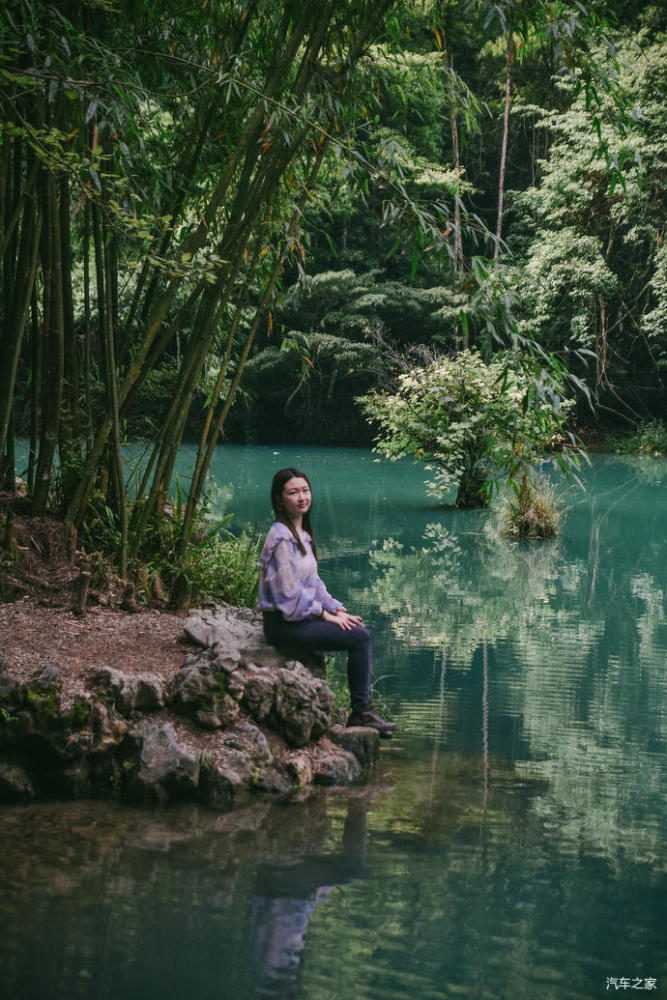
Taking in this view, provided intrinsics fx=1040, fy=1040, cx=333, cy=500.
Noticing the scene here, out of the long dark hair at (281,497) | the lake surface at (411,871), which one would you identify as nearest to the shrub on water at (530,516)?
the lake surface at (411,871)

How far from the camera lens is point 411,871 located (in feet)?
8.69

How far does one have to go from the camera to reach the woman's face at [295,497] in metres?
3.65

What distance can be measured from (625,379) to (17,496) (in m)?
20.1

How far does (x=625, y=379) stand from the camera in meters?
22.8

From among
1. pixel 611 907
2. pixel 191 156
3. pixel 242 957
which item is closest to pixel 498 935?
pixel 611 907

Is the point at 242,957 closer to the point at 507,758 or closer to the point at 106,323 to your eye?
the point at 507,758

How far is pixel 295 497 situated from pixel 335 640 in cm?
52

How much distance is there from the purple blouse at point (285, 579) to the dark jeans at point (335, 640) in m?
0.04

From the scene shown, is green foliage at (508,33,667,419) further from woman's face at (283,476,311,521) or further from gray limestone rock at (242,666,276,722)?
gray limestone rock at (242,666,276,722)

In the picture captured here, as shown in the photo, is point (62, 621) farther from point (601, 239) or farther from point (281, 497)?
point (601, 239)

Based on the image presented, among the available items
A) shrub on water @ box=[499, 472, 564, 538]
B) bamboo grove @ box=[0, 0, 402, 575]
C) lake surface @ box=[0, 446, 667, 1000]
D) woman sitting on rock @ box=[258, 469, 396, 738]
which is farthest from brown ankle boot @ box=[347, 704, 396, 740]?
shrub on water @ box=[499, 472, 564, 538]

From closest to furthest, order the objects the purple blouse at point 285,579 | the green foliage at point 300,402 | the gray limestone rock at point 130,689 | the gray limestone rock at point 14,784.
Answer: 1. the gray limestone rock at point 14,784
2. the gray limestone rock at point 130,689
3. the purple blouse at point 285,579
4. the green foliage at point 300,402

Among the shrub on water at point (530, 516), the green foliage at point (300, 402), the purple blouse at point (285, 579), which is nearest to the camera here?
the purple blouse at point (285, 579)

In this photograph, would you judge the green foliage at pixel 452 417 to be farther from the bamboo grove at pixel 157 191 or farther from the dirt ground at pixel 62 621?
the dirt ground at pixel 62 621
